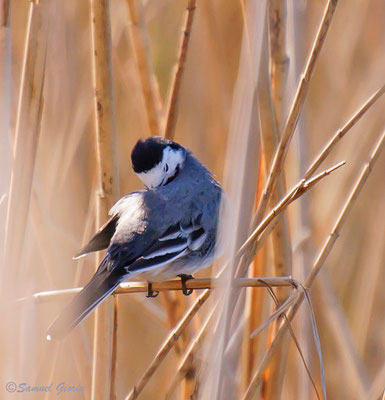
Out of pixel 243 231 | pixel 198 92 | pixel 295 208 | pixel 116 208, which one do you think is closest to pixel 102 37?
pixel 116 208

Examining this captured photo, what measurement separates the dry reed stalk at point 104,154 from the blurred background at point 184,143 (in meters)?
0.09

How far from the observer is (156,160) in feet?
4.55

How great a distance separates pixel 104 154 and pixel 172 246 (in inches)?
9.4

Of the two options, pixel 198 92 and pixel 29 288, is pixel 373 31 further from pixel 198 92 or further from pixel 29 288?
pixel 29 288

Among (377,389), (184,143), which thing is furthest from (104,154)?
(377,389)

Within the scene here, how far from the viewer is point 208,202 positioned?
139 cm

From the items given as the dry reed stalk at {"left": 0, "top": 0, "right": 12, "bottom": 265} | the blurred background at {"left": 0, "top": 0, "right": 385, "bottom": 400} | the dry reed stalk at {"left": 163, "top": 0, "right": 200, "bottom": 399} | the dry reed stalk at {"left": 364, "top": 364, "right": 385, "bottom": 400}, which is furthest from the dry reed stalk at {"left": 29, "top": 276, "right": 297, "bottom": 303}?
the dry reed stalk at {"left": 364, "top": 364, "right": 385, "bottom": 400}

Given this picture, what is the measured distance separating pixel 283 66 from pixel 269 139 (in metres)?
0.18

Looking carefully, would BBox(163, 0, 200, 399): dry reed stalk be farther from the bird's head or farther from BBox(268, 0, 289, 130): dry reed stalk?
BBox(268, 0, 289, 130): dry reed stalk

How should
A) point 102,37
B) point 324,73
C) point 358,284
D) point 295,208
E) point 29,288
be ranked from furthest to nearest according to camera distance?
point 324,73, point 358,284, point 295,208, point 29,288, point 102,37

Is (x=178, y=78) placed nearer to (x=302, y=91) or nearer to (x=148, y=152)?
(x=148, y=152)

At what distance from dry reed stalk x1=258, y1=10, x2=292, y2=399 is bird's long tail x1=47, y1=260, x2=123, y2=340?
0.36 meters

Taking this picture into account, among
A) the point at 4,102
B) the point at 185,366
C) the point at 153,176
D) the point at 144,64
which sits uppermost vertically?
the point at 144,64

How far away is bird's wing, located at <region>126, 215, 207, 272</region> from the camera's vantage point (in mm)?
1216
